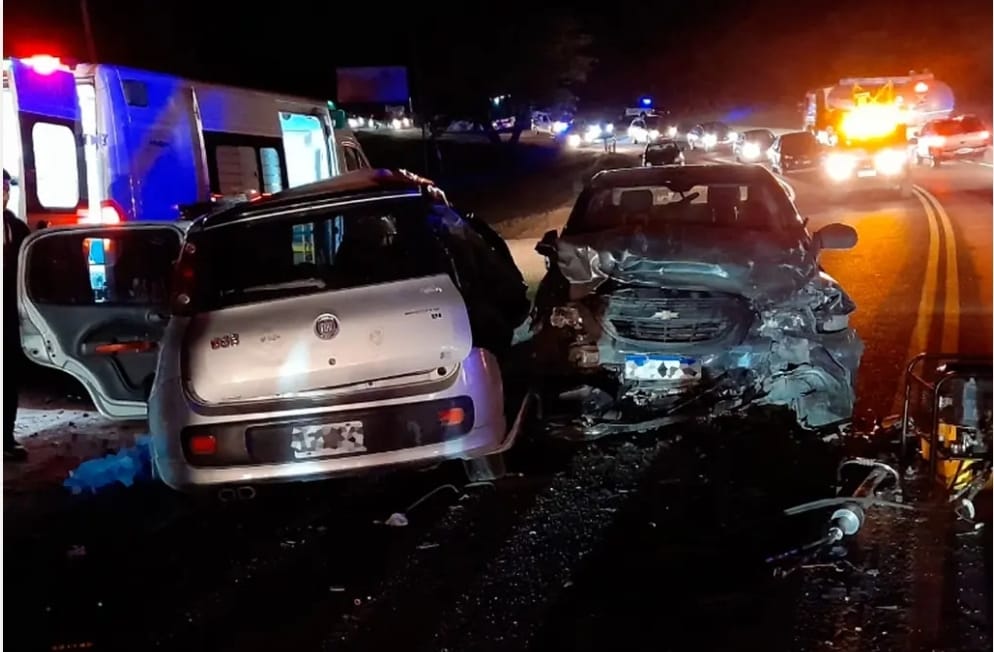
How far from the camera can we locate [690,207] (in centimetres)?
790

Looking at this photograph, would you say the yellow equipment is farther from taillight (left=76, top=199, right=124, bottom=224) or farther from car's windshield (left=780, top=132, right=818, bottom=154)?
car's windshield (left=780, top=132, right=818, bottom=154)

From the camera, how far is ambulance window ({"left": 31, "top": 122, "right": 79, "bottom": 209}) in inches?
332

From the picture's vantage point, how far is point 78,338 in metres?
6.39

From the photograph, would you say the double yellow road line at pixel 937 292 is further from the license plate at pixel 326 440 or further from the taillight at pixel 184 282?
the taillight at pixel 184 282

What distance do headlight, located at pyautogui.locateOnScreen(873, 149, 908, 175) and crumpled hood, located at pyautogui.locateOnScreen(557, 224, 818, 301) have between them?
1680cm

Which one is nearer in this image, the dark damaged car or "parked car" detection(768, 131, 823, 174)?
the dark damaged car

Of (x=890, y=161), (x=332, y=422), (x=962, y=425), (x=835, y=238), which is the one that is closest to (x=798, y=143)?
(x=890, y=161)

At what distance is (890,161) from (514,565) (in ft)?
65.6

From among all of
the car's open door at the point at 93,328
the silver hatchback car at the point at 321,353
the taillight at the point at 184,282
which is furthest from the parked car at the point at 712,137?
the taillight at the point at 184,282

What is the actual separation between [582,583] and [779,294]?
2472mm

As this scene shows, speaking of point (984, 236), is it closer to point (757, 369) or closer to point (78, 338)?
point (757, 369)

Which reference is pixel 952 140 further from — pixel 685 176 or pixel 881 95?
pixel 685 176

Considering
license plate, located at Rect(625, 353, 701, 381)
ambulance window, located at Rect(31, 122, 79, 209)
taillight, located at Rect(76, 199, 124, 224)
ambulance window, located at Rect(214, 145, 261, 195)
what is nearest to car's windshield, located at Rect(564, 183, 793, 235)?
license plate, located at Rect(625, 353, 701, 381)

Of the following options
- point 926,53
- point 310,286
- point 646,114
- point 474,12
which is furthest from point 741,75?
point 310,286
